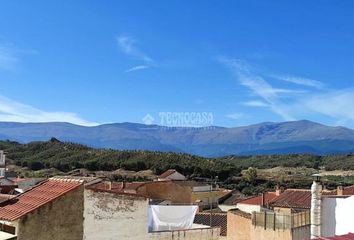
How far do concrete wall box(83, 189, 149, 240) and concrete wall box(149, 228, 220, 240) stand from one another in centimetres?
101

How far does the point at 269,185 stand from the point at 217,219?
6211 cm

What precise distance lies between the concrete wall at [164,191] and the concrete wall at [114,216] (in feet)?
113

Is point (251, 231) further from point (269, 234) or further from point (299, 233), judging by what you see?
point (299, 233)

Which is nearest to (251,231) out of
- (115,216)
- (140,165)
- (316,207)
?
(316,207)

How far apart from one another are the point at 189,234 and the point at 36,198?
304 inches

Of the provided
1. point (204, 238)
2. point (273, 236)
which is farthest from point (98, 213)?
point (273, 236)

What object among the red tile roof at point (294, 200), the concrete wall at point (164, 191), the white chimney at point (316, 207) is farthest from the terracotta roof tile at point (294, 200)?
the white chimney at point (316, 207)

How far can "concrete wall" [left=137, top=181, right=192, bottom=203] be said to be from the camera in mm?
56244

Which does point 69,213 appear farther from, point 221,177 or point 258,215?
point 221,177

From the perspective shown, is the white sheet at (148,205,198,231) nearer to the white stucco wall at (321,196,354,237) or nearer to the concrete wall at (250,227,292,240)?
the concrete wall at (250,227,292,240)

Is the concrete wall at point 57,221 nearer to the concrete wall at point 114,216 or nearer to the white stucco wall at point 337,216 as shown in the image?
the concrete wall at point 114,216

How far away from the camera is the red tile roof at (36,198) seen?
16234 millimetres

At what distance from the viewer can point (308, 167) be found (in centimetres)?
15900

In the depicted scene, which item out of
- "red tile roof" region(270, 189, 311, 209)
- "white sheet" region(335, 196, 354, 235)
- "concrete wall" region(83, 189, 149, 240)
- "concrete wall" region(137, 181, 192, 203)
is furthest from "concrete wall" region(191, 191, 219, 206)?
"white sheet" region(335, 196, 354, 235)
